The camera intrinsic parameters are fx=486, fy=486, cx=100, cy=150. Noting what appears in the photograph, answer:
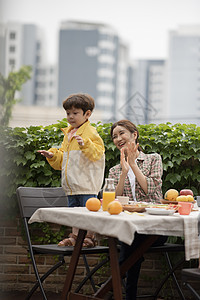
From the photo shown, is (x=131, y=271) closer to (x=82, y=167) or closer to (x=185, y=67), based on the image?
(x=82, y=167)

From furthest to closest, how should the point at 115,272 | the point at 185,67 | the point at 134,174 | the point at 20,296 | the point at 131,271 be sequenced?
1. the point at 185,67
2. the point at 20,296
3. the point at 134,174
4. the point at 131,271
5. the point at 115,272

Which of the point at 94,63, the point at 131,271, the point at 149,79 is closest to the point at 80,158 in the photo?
the point at 131,271

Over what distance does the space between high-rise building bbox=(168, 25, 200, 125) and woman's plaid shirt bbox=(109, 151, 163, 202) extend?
105 metres

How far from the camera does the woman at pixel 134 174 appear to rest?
2.89 m

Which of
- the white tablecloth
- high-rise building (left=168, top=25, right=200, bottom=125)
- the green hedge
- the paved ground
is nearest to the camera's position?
the white tablecloth

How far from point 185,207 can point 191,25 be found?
120837 millimetres

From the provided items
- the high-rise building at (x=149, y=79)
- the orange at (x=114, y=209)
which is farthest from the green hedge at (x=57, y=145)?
the high-rise building at (x=149, y=79)

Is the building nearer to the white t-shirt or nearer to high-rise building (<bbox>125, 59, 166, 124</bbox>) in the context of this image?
high-rise building (<bbox>125, 59, 166, 124</bbox>)

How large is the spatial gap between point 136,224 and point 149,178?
0.99m

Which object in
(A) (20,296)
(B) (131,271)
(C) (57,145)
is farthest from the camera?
(C) (57,145)

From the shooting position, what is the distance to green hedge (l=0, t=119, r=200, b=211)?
3.79 m

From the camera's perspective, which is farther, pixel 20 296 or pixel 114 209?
pixel 20 296

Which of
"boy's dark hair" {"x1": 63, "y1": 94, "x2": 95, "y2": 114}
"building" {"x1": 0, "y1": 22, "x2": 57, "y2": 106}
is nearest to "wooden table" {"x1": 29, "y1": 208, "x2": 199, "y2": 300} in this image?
"boy's dark hair" {"x1": 63, "y1": 94, "x2": 95, "y2": 114}

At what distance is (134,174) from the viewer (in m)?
3.07
